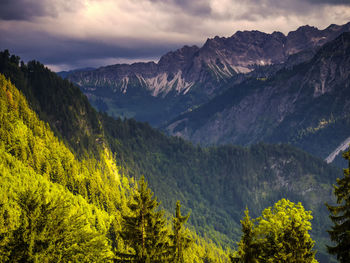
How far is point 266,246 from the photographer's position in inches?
1401

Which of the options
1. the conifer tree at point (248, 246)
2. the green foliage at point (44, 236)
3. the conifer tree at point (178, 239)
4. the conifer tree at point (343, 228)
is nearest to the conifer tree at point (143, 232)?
the conifer tree at point (178, 239)

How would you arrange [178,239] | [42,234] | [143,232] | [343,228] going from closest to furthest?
[343,228] < [42,234] < [143,232] < [178,239]

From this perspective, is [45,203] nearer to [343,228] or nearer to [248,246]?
[248,246]

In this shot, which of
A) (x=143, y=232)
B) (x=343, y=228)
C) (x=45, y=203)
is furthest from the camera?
(x=143, y=232)

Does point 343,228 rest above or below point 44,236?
above

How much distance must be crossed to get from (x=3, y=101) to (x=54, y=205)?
15845cm

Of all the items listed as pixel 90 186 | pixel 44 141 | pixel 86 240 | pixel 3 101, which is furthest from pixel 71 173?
pixel 86 240

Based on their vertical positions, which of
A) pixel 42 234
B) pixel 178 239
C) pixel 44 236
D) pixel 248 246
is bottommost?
pixel 248 246

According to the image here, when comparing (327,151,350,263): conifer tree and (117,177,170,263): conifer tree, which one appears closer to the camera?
(327,151,350,263): conifer tree

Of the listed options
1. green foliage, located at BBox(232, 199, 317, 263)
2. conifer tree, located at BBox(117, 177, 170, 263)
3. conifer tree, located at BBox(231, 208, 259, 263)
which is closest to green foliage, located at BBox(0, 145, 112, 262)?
conifer tree, located at BBox(117, 177, 170, 263)

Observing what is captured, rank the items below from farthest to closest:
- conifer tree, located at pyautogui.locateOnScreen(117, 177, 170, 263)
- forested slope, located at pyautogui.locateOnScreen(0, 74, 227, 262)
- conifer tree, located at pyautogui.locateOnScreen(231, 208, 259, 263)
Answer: conifer tree, located at pyautogui.locateOnScreen(117, 177, 170, 263), conifer tree, located at pyautogui.locateOnScreen(231, 208, 259, 263), forested slope, located at pyautogui.locateOnScreen(0, 74, 227, 262)

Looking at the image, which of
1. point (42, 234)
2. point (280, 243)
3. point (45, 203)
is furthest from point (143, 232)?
point (280, 243)

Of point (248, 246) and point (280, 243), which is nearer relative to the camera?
point (248, 246)

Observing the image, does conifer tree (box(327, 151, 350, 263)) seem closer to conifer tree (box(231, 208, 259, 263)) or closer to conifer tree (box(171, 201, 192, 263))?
conifer tree (box(231, 208, 259, 263))
